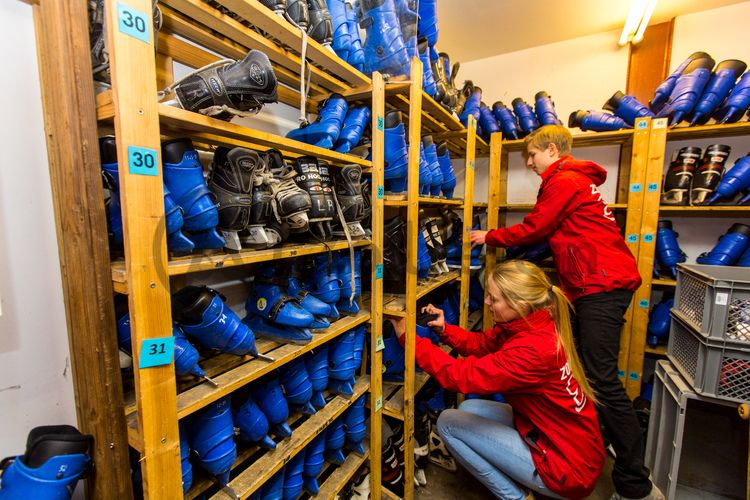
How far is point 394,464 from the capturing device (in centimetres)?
160

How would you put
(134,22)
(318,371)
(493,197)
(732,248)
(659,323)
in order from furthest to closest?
(493,197) → (659,323) → (732,248) → (318,371) → (134,22)

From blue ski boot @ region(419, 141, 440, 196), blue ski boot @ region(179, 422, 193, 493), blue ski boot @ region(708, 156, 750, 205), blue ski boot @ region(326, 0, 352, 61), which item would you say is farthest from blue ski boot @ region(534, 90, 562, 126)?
blue ski boot @ region(179, 422, 193, 493)

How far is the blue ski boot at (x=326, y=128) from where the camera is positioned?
1139mm

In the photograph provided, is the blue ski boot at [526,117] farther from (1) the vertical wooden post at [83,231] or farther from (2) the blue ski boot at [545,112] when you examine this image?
(1) the vertical wooden post at [83,231]

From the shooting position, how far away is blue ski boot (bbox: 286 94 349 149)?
1.14 metres

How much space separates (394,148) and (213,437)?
1219 millimetres

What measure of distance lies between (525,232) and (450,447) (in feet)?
4.01

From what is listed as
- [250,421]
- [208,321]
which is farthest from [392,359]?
[208,321]

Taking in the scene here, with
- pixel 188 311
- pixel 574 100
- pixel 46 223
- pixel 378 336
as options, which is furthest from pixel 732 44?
pixel 46 223

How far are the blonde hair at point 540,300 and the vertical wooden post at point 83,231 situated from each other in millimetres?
1280

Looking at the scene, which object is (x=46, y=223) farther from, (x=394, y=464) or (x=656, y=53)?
(x=656, y=53)

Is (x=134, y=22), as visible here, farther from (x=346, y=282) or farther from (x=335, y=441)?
(x=335, y=441)

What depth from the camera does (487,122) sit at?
2623mm

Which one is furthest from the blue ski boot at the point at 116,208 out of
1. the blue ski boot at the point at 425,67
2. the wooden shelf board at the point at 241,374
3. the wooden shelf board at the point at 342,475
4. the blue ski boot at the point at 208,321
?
the blue ski boot at the point at 425,67
